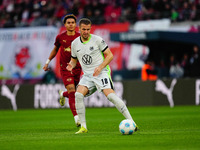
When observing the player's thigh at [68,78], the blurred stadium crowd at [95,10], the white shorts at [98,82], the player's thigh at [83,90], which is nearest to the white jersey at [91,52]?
the white shorts at [98,82]

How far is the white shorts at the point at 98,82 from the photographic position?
1044 cm

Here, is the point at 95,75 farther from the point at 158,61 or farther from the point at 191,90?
the point at 158,61

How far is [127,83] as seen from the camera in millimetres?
23266

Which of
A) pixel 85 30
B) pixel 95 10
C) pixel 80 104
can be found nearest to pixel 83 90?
pixel 80 104

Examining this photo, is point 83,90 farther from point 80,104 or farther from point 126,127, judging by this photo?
point 126,127

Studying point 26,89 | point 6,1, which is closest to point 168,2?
point 26,89

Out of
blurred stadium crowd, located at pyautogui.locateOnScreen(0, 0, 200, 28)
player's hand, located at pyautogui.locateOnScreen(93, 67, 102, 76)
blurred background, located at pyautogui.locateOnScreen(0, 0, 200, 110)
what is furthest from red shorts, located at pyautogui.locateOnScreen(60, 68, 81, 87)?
blurred stadium crowd, located at pyautogui.locateOnScreen(0, 0, 200, 28)

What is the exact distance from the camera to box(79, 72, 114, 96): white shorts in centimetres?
1044

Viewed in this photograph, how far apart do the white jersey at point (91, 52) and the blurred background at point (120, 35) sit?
11.9 m

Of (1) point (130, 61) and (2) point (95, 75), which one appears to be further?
(1) point (130, 61)

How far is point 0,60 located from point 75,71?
2180cm

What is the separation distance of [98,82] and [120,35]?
58.4 feet

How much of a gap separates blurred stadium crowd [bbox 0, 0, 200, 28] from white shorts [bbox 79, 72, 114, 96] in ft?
52.7

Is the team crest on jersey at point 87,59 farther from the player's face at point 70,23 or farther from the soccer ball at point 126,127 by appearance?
the player's face at point 70,23
